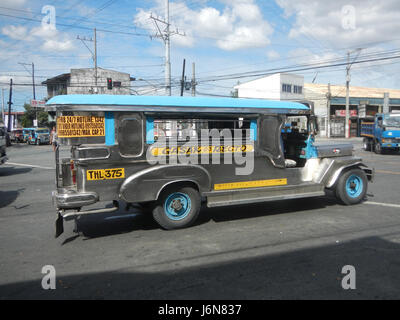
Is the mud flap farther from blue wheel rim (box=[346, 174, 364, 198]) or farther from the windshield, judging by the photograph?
the windshield

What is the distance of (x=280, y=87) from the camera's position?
46594mm

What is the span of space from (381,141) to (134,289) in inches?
785

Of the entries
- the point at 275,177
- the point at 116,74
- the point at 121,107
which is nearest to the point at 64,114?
the point at 121,107

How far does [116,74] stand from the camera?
181 feet

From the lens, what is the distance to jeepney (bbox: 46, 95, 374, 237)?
219 inches

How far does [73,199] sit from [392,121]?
19810 millimetres

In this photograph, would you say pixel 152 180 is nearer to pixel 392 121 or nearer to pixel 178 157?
pixel 178 157

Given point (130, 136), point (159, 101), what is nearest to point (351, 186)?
point (159, 101)

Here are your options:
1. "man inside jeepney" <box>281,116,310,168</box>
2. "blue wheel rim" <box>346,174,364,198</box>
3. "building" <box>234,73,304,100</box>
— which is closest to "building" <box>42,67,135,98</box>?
"building" <box>234,73,304,100</box>

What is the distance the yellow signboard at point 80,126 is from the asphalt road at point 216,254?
70.2 inches

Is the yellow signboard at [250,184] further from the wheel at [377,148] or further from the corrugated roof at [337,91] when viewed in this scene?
the corrugated roof at [337,91]

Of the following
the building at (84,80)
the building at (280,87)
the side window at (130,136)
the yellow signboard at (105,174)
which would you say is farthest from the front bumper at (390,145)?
the building at (84,80)
